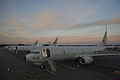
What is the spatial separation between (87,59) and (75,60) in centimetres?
432

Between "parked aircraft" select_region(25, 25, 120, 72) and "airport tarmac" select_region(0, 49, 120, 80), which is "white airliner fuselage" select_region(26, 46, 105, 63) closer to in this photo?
"parked aircraft" select_region(25, 25, 120, 72)

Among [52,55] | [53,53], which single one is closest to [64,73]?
[52,55]

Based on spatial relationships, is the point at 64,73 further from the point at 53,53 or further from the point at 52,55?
the point at 53,53

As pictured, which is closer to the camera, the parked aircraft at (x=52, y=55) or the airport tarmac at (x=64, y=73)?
the airport tarmac at (x=64, y=73)

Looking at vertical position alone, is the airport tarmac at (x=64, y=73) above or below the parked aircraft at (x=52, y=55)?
below

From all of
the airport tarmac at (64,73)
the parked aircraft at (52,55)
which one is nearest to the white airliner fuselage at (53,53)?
the parked aircraft at (52,55)

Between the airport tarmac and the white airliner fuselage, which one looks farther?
the white airliner fuselage

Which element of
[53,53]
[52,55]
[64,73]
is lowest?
[64,73]

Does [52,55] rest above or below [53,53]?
below

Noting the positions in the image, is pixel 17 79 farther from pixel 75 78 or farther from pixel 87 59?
pixel 87 59

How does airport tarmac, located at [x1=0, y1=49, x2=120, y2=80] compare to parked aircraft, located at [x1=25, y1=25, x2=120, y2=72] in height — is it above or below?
below

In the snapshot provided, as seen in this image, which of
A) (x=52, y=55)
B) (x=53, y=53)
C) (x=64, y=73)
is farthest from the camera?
(x=53, y=53)

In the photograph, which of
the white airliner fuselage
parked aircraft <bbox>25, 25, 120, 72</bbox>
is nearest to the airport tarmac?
parked aircraft <bbox>25, 25, 120, 72</bbox>

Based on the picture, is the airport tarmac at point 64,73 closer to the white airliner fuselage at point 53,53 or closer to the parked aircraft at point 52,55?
the parked aircraft at point 52,55
